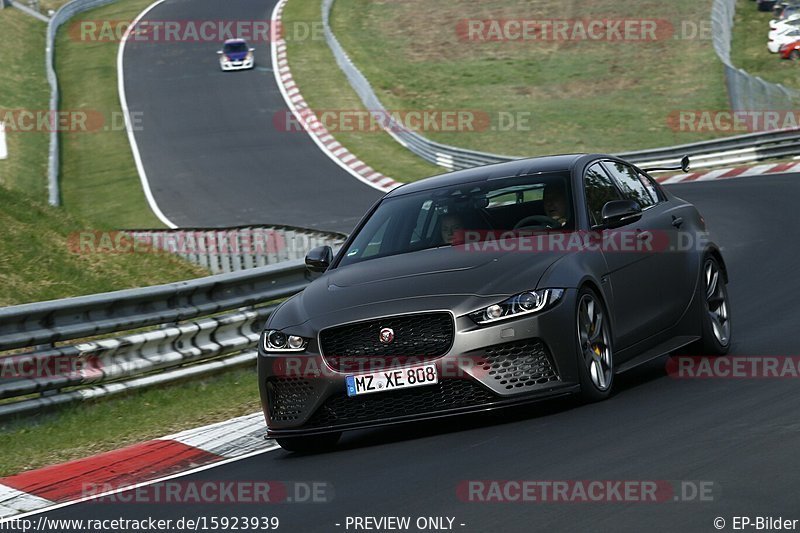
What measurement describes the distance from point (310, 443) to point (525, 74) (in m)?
36.7

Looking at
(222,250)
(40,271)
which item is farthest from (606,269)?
(222,250)

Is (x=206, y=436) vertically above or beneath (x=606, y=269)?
beneath

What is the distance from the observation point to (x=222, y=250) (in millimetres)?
18312

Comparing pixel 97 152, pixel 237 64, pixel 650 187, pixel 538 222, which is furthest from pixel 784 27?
pixel 538 222

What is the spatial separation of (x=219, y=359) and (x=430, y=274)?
12.2ft

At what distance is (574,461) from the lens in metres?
6.34

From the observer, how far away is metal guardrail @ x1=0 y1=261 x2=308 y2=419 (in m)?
9.27

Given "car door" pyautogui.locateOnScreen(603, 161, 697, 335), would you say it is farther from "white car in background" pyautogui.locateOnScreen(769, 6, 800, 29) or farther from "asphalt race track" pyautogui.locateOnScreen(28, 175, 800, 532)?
"white car in background" pyautogui.locateOnScreen(769, 6, 800, 29)

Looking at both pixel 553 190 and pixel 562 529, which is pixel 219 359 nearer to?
pixel 553 190

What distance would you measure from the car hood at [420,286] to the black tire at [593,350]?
0.32 meters

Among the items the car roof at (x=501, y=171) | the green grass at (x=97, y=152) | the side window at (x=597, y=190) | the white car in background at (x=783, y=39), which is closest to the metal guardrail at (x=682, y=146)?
the white car in background at (x=783, y=39)

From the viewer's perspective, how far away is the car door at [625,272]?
8344 millimetres

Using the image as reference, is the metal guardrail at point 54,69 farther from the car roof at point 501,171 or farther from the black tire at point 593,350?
the black tire at point 593,350

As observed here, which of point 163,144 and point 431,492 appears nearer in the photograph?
point 431,492
